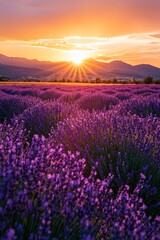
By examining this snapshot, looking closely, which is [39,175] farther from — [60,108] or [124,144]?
[60,108]

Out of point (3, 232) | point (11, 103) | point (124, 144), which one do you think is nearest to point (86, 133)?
point (124, 144)

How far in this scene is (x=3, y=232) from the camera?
4.71 feet

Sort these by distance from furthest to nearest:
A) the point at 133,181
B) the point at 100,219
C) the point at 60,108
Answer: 1. the point at 60,108
2. the point at 133,181
3. the point at 100,219

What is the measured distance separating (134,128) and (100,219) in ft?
6.04

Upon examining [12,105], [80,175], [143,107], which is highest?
[80,175]

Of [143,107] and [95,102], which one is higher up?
[143,107]

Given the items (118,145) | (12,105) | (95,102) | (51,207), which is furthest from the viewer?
(95,102)

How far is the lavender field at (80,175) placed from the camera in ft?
4.96

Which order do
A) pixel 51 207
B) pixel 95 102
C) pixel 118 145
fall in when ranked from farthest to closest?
pixel 95 102
pixel 118 145
pixel 51 207

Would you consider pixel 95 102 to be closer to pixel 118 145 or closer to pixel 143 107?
pixel 143 107

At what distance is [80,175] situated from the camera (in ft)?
6.68

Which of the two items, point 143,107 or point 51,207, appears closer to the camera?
point 51,207

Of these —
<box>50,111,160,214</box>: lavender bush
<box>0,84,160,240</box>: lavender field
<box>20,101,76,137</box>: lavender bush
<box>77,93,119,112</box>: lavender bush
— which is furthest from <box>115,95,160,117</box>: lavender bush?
<box>50,111,160,214</box>: lavender bush

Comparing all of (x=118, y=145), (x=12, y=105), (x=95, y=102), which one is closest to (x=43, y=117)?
(x=118, y=145)
